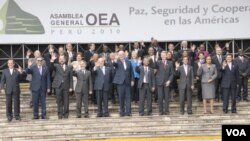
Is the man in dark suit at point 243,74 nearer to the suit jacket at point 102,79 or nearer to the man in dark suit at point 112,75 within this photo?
the man in dark suit at point 112,75

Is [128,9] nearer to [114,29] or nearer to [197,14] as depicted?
[114,29]

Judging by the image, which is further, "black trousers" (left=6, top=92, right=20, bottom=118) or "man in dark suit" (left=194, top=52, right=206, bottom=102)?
"man in dark suit" (left=194, top=52, right=206, bottom=102)

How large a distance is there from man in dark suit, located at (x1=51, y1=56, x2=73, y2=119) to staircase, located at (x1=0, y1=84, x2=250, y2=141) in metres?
0.32

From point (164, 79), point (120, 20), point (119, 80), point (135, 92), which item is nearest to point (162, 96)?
point (164, 79)

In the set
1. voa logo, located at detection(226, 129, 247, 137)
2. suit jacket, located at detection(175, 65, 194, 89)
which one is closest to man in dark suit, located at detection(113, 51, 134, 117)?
suit jacket, located at detection(175, 65, 194, 89)

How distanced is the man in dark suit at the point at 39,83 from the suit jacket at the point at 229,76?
5082mm

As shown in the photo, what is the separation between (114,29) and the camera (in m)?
18.1

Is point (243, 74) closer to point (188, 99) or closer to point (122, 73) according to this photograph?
point (188, 99)

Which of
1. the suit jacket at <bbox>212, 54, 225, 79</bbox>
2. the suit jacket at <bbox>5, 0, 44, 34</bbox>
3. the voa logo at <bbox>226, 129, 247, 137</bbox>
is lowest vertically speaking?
the voa logo at <bbox>226, 129, 247, 137</bbox>

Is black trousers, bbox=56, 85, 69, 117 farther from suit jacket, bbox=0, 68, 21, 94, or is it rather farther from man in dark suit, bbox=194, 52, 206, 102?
man in dark suit, bbox=194, 52, 206, 102

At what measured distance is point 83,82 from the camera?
1371cm

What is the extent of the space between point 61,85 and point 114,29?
508 centimetres

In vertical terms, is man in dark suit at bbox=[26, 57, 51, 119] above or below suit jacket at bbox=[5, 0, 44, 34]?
below

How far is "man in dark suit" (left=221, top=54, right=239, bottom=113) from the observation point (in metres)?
14.0
